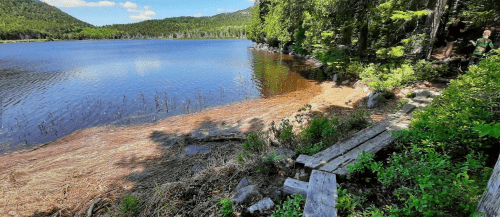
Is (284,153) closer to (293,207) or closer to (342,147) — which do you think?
(342,147)

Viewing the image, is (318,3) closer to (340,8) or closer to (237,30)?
(340,8)

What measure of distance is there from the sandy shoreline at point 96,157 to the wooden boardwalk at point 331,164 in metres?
3.96

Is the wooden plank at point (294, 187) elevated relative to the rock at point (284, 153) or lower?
elevated

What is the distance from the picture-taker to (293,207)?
3.22 m

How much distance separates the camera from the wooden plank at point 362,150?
3.91m

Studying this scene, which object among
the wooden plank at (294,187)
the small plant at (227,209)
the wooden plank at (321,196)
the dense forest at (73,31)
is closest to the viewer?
the wooden plank at (321,196)

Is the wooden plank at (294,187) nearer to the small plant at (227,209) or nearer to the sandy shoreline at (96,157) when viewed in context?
the small plant at (227,209)

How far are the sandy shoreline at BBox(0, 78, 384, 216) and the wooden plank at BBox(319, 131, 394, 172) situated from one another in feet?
14.6

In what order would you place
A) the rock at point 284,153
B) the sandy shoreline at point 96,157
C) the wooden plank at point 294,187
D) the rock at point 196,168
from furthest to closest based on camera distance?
the rock at point 196,168, the sandy shoreline at point 96,157, the rock at point 284,153, the wooden plank at point 294,187

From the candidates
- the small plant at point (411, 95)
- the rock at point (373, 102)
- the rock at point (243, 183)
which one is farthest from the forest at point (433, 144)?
the rock at point (243, 183)

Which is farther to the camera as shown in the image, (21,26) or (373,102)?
(21,26)

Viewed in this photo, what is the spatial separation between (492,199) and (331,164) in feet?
6.90

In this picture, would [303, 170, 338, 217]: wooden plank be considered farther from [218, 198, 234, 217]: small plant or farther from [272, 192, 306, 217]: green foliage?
[218, 198, 234, 217]: small plant

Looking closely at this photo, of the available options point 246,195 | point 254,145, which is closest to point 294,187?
point 246,195
